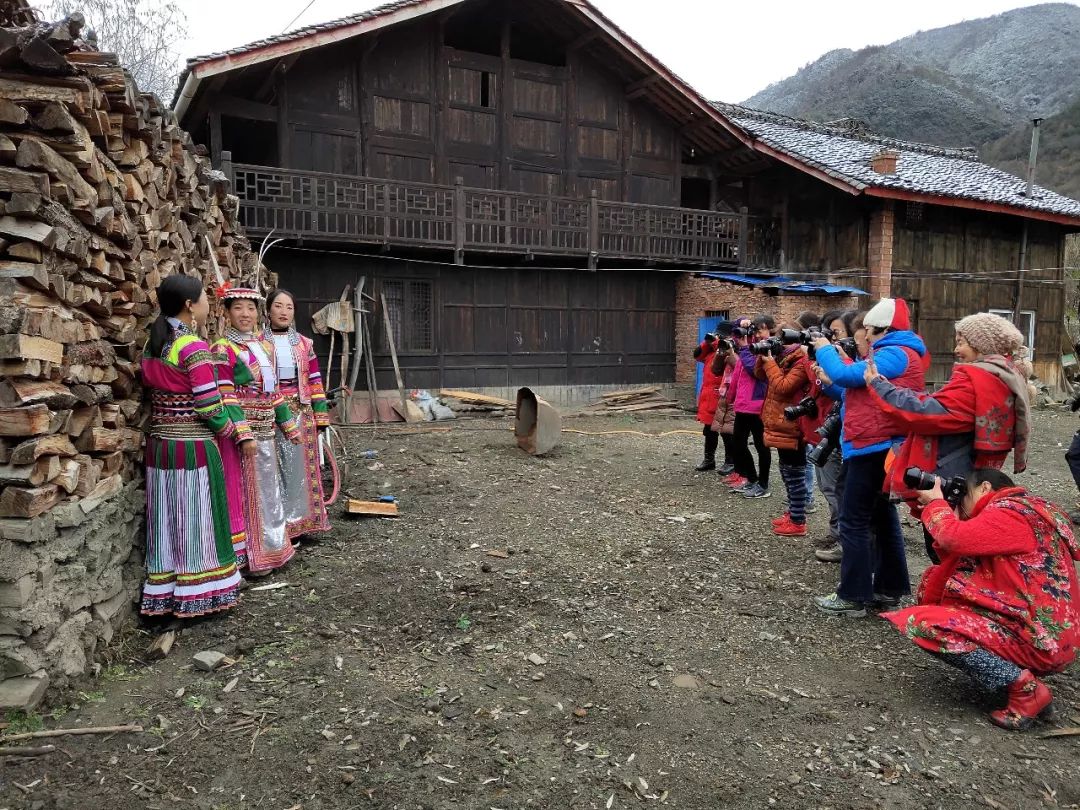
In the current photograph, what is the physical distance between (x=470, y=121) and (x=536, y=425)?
7.08m

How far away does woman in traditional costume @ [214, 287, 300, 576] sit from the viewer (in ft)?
13.1

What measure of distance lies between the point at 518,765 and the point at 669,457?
635cm

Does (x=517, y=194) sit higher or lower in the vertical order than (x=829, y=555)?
higher

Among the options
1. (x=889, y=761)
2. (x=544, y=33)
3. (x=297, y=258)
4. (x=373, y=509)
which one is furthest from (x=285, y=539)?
(x=544, y=33)

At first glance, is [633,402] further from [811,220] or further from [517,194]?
[811,220]

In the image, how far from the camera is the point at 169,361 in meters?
3.28

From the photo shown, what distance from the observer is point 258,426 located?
409cm

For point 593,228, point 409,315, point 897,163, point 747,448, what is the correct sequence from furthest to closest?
point 897,163 < point 593,228 < point 409,315 < point 747,448

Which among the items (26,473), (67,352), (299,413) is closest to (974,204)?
(299,413)

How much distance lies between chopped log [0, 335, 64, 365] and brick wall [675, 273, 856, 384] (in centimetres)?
1124

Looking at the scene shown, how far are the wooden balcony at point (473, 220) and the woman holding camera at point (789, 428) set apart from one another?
25.1 feet

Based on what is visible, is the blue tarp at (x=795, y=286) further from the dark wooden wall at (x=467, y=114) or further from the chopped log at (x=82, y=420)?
the chopped log at (x=82, y=420)

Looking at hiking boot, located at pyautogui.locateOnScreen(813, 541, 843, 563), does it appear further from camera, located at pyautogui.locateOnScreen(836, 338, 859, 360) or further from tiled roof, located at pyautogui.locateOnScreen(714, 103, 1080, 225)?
tiled roof, located at pyautogui.locateOnScreen(714, 103, 1080, 225)

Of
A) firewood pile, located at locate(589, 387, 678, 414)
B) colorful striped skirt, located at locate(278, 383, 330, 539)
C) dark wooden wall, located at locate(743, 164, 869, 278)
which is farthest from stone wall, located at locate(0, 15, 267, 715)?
dark wooden wall, located at locate(743, 164, 869, 278)
